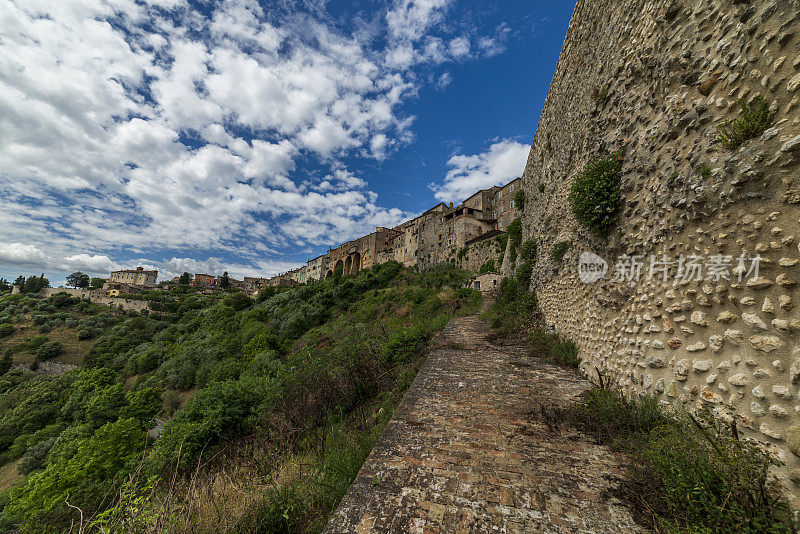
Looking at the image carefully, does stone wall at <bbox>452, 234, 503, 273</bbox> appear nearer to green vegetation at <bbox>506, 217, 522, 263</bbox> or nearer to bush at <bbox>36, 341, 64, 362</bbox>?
green vegetation at <bbox>506, 217, 522, 263</bbox>

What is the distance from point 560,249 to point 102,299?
85569 mm

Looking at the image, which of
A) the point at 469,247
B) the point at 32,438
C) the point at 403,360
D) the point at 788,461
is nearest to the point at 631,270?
the point at 788,461

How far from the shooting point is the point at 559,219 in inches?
318

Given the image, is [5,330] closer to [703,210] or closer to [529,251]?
[529,251]

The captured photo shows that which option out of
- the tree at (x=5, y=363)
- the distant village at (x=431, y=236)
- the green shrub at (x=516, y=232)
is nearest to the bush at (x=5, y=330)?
the tree at (x=5, y=363)

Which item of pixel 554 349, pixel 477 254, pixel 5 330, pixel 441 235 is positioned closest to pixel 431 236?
pixel 441 235

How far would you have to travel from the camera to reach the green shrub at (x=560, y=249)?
7.11 m

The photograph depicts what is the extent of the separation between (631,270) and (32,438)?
34.4m

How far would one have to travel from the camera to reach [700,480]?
2039 millimetres

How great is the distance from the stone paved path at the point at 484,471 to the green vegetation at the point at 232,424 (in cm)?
71

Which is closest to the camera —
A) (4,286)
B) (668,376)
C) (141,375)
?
(668,376)

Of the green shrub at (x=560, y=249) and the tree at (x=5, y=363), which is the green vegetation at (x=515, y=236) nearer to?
the green shrub at (x=560, y=249)

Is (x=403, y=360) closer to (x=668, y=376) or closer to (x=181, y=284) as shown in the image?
(x=668, y=376)

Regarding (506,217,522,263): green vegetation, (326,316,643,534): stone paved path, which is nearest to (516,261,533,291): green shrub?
(506,217,522,263): green vegetation
